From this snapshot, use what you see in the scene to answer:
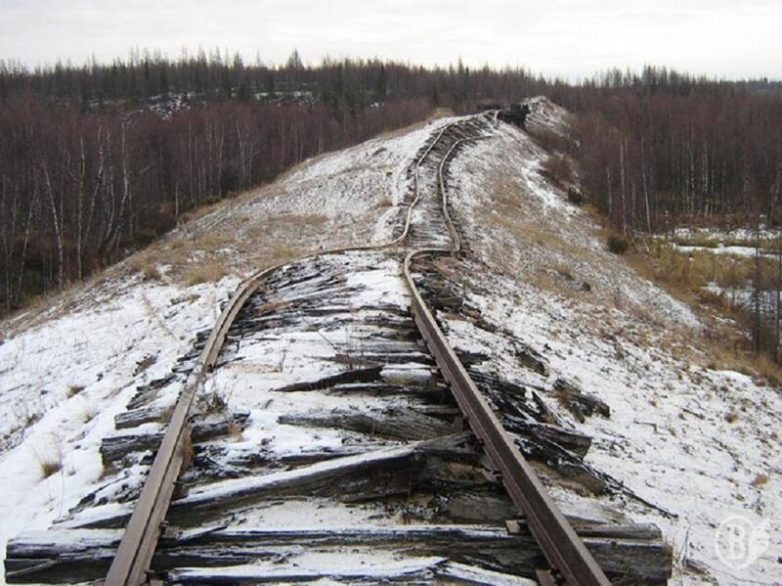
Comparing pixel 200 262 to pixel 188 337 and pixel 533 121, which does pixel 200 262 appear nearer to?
pixel 188 337

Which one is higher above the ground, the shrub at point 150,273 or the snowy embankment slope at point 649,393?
the shrub at point 150,273

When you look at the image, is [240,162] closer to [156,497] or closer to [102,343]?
[102,343]

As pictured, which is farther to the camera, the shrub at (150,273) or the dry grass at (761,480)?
the shrub at (150,273)

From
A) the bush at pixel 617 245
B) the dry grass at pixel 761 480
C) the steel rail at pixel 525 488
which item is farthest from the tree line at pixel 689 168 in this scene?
the steel rail at pixel 525 488

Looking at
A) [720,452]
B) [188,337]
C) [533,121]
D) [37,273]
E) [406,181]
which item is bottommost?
Result: [37,273]

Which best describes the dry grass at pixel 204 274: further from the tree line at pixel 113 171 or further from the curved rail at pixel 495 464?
the tree line at pixel 113 171

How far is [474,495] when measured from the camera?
3.63m

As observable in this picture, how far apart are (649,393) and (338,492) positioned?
256 inches

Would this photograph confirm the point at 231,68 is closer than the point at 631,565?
No

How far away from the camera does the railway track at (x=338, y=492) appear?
298 cm

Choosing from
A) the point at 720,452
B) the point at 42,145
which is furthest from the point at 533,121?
the point at 720,452

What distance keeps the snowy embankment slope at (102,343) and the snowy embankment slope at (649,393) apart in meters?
3.21

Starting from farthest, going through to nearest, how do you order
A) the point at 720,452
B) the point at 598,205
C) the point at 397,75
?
the point at 397,75 < the point at 598,205 < the point at 720,452

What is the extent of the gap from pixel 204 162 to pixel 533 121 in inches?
1194
